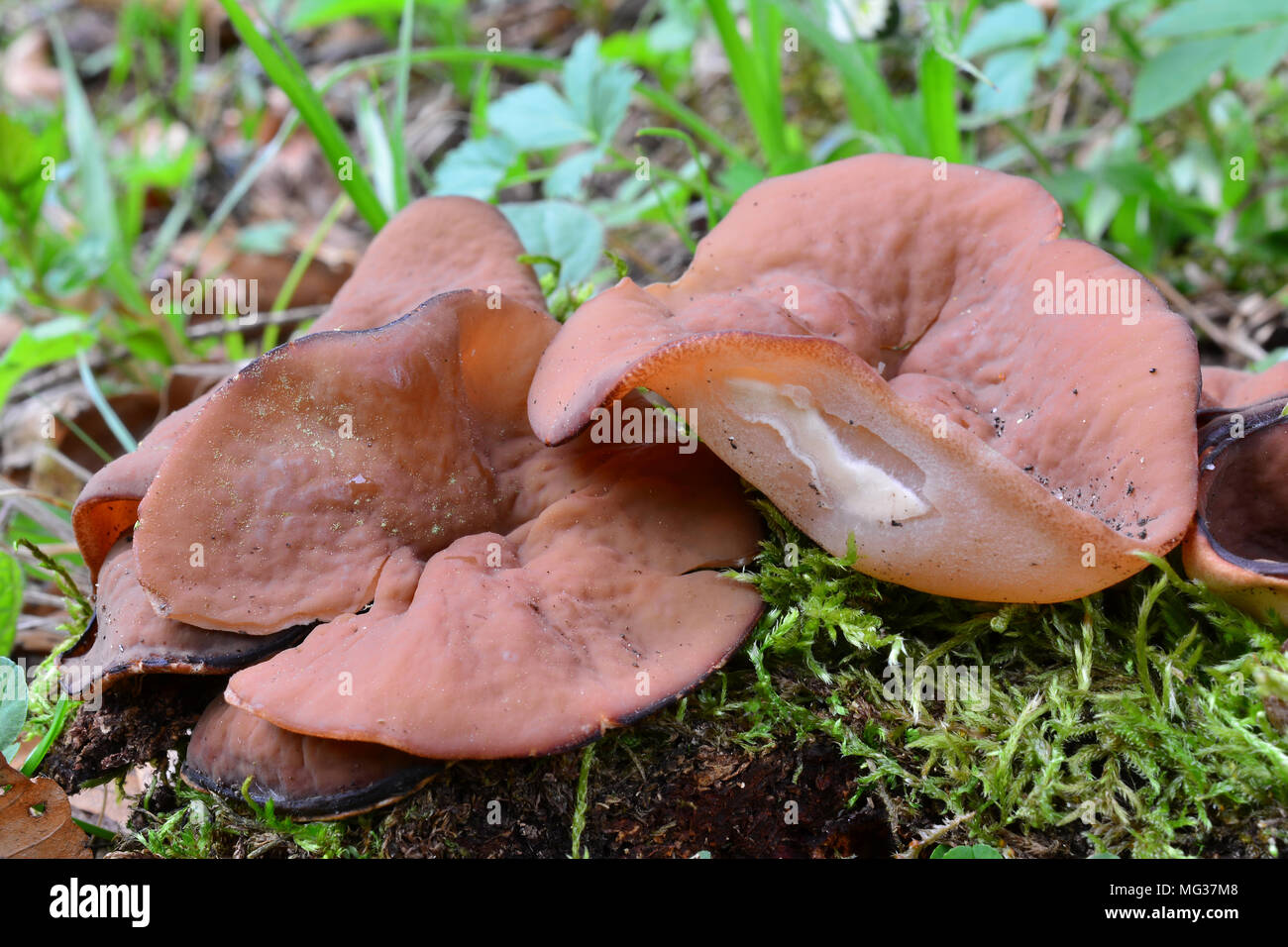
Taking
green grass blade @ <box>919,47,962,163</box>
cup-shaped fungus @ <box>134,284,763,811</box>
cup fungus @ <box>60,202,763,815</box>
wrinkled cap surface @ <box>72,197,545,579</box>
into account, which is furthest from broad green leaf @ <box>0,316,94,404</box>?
green grass blade @ <box>919,47,962,163</box>

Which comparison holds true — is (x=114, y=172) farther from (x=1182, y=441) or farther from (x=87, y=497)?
(x=1182, y=441)

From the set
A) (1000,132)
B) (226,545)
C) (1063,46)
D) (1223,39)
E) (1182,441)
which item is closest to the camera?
(1182,441)

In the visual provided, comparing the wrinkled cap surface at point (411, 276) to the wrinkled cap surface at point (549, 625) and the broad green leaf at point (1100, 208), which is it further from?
the broad green leaf at point (1100, 208)

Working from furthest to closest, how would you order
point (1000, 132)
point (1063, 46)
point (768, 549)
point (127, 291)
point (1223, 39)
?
point (1000, 132), point (127, 291), point (1063, 46), point (1223, 39), point (768, 549)

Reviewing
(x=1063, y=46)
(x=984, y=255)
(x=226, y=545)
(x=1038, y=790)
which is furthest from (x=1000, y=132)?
(x=226, y=545)

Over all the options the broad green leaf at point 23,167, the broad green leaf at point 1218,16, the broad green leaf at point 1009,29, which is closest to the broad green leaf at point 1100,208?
the broad green leaf at point 1009,29

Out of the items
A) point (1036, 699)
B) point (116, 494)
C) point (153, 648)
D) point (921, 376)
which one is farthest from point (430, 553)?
point (1036, 699)
